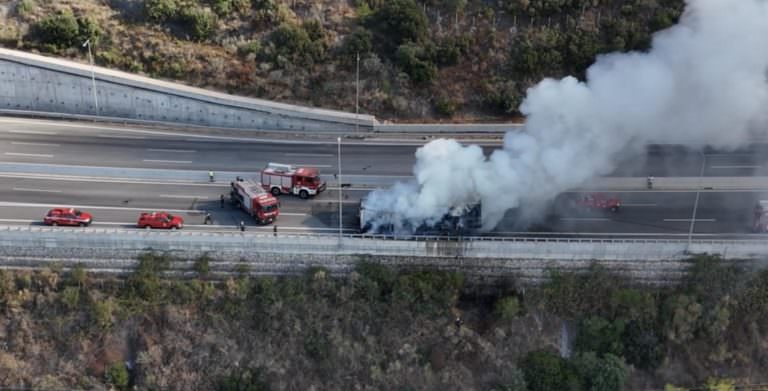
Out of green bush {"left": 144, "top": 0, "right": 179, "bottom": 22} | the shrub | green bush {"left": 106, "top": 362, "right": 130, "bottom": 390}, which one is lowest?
green bush {"left": 106, "top": 362, "right": 130, "bottom": 390}

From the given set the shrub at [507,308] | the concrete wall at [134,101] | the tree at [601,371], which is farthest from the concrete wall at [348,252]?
the concrete wall at [134,101]

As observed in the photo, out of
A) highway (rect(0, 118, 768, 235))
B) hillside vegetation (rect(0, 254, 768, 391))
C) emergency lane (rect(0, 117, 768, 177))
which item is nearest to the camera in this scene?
hillside vegetation (rect(0, 254, 768, 391))

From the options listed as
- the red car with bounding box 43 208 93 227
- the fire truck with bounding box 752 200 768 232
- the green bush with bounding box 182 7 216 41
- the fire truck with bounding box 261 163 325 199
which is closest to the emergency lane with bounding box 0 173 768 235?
the fire truck with bounding box 261 163 325 199

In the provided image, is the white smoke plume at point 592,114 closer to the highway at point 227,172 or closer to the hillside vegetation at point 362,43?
the highway at point 227,172

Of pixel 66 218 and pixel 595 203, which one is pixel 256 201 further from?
pixel 595 203

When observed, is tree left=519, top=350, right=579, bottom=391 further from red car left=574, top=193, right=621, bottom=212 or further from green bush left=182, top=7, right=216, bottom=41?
green bush left=182, top=7, right=216, bottom=41

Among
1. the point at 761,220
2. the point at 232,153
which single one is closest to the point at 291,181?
the point at 232,153
